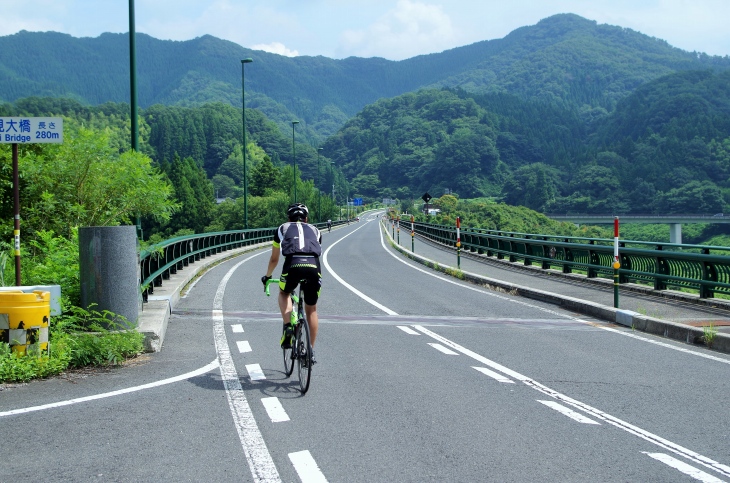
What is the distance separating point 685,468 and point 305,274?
3716 mm

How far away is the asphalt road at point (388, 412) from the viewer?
15.8 ft

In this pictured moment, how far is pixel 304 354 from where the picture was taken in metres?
6.88

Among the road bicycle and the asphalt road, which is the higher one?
the road bicycle

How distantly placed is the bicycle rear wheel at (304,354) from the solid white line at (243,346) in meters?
2.18

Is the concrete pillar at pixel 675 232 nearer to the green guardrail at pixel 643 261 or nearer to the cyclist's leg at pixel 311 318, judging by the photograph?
the green guardrail at pixel 643 261

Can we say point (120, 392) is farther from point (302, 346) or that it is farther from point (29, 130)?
point (29, 130)

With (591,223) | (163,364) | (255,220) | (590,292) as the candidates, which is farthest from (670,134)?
(163,364)

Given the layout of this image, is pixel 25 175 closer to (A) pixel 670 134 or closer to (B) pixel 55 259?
(B) pixel 55 259

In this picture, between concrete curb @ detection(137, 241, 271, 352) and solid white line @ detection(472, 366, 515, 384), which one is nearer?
solid white line @ detection(472, 366, 515, 384)

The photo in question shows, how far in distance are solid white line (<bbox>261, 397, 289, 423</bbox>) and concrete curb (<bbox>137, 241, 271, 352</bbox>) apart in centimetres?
282

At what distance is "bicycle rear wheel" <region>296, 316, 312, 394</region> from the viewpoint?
6.79m

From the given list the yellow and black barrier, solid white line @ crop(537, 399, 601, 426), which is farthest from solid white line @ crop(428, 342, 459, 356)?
the yellow and black barrier

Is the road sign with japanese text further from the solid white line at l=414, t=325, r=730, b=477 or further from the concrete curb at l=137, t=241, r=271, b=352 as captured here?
the solid white line at l=414, t=325, r=730, b=477

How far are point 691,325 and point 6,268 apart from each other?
10569 millimetres
